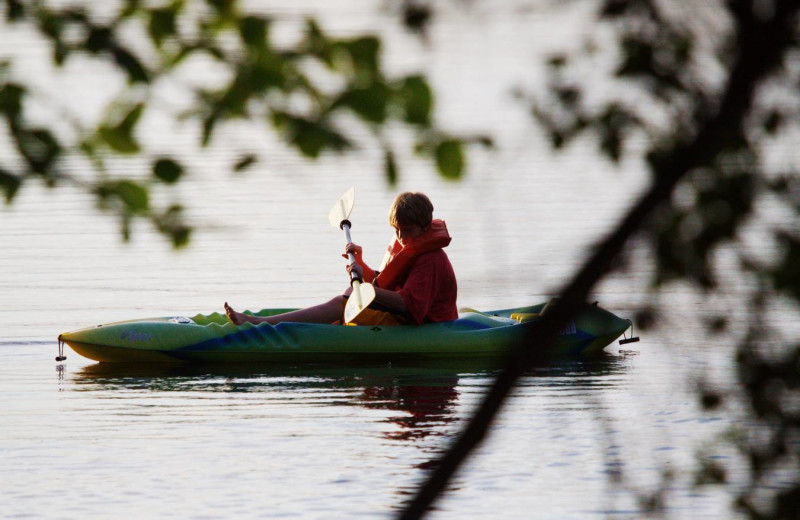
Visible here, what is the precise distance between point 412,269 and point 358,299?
42 centimetres

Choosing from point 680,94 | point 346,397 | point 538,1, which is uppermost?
point 538,1

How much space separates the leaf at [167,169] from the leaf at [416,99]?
1.59 ft

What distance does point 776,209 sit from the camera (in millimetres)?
2102

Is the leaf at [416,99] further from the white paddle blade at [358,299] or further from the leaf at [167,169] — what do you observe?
the white paddle blade at [358,299]

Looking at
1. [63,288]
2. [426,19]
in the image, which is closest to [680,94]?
[426,19]

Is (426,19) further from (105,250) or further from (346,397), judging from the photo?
(105,250)

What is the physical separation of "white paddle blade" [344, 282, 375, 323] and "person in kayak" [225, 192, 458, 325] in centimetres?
6

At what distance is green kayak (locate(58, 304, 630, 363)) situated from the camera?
7902mm

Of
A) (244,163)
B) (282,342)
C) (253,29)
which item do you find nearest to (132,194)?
(244,163)

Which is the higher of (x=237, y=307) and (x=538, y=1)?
(x=538, y=1)

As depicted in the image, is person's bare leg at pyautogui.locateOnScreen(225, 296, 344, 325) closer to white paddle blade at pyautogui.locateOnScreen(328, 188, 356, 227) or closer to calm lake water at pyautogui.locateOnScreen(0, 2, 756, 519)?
calm lake water at pyautogui.locateOnScreen(0, 2, 756, 519)

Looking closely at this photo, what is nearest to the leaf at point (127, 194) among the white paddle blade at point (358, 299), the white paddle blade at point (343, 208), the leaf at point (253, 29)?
the leaf at point (253, 29)

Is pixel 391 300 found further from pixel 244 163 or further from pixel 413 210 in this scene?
pixel 244 163

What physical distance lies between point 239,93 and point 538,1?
1.63 feet
